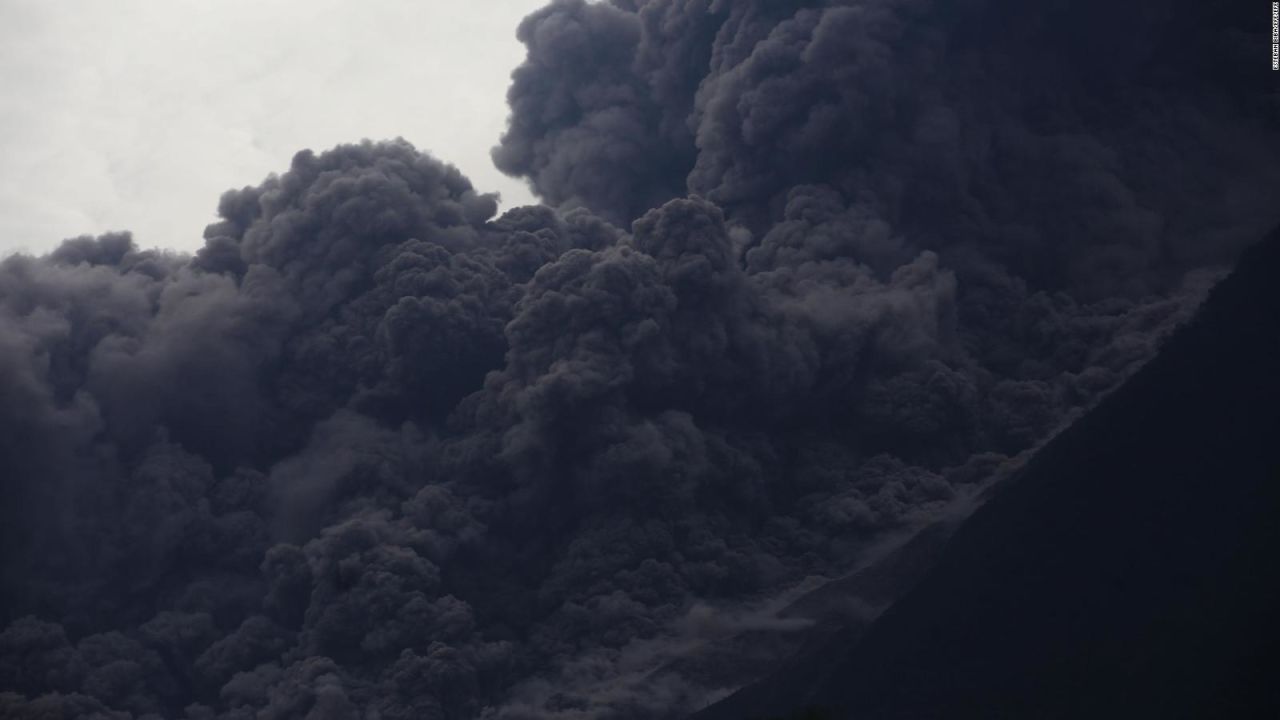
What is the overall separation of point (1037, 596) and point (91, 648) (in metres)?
22.7

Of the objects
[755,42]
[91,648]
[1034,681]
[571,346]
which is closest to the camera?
[1034,681]

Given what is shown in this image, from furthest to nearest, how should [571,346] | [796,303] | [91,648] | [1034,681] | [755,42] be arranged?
[755,42]
[796,303]
[571,346]
[91,648]
[1034,681]

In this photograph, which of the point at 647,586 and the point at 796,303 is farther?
the point at 796,303

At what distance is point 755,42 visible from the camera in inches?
1874

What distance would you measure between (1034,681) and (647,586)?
363 inches

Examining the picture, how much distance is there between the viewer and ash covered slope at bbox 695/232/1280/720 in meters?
31.3

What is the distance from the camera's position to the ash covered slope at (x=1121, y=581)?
3131 cm

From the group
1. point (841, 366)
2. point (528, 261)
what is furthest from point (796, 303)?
point (528, 261)

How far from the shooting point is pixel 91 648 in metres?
35.2

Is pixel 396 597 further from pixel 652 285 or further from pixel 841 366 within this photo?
pixel 841 366


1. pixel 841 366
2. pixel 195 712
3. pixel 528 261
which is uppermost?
pixel 528 261

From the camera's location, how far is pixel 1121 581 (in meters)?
35.2

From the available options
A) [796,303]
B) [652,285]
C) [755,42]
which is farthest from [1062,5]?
[652,285]

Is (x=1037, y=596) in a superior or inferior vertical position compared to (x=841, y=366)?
inferior
